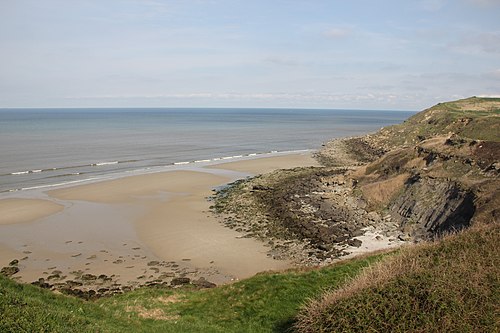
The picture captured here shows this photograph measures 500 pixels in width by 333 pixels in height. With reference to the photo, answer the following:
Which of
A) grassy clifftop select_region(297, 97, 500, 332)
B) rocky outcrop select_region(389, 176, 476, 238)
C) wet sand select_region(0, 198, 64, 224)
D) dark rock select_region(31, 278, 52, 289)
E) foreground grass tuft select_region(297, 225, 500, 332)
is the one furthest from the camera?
wet sand select_region(0, 198, 64, 224)

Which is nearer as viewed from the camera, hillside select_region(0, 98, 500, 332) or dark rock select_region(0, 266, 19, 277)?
hillside select_region(0, 98, 500, 332)

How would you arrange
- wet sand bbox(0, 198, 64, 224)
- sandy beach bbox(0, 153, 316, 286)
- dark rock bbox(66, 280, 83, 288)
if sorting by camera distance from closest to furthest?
dark rock bbox(66, 280, 83, 288)
sandy beach bbox(0, 153, 316, 286)
wet sand bbox(0, 198, 64, 224)

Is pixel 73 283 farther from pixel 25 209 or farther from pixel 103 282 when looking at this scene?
pixel 25 209

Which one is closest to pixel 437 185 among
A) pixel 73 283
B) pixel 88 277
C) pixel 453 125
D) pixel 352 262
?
pixel 352 262

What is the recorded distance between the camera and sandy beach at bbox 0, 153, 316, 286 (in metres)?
28.0

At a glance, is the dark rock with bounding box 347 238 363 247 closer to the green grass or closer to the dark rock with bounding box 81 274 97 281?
the green grass

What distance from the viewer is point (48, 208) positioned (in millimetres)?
43000

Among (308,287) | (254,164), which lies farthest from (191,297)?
(254,164)

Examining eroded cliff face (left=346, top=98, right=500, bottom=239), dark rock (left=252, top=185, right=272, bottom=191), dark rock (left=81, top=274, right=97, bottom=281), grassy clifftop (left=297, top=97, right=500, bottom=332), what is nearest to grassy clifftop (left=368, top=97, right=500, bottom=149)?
grassy clifftop (left=297, top=97, right=500, bottom=332)

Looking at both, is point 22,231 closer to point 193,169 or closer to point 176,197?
point 176,197

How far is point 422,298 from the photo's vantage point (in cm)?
1084

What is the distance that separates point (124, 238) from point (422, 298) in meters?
28.4

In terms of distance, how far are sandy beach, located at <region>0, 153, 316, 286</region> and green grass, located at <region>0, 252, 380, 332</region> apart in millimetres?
7136

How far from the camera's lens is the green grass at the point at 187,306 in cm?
1281
